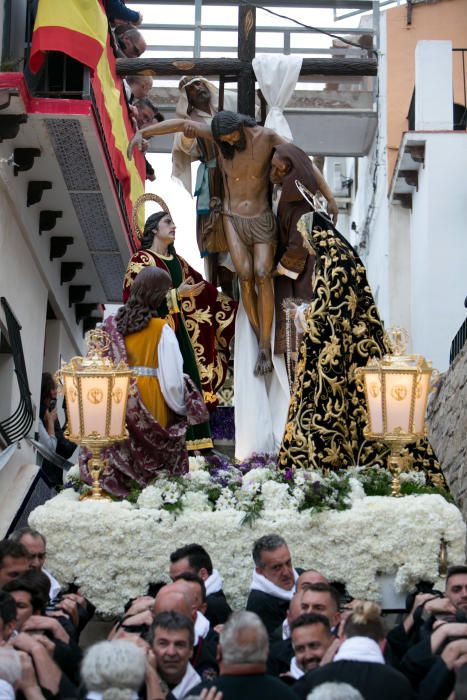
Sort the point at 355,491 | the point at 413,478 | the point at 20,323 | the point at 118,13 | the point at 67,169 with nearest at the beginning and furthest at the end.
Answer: the point at 355,491 < the point at 413,478 < the point at 67,169 < the point at 20,323 < the point at 118,13

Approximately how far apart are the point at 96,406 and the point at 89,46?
4741 mm

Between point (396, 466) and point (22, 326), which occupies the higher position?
point (22, 326)

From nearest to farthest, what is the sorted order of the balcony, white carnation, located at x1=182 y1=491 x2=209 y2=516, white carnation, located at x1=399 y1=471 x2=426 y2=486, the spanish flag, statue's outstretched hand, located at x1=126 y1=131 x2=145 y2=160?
white carnation, located at x1=182 y1=491 x2=209 y2=516 → white carnation, located at x1=399 y1=471 x2=426 y2=486 → the spanish flag → the balcony → statue's outstretched hand, located at x1=126 y1=131 x2=145 y2=160

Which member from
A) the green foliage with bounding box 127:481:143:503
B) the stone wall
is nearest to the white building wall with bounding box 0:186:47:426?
the green foliage with bounding box 127:481:143:503

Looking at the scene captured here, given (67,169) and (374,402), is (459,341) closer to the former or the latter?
(67,169)

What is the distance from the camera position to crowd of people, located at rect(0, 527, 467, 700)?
4461 millimetres

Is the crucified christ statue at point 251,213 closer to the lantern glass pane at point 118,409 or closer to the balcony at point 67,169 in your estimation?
the balcony at point 67,169

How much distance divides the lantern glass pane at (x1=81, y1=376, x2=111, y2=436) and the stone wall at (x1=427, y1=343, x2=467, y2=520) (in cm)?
332

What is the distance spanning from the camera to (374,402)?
27.5ft

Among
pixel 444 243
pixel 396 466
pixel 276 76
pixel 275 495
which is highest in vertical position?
pixel 276 76

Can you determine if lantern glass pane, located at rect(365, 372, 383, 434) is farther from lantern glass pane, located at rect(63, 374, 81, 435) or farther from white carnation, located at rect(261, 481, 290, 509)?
lantern glass pane, located at rect(63, 374, 81, 435)

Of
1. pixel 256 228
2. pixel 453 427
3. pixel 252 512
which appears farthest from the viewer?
pixel 453 427

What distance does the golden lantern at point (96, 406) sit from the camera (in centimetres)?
818

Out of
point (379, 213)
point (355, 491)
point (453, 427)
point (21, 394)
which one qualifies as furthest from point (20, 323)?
point (379, 213)
